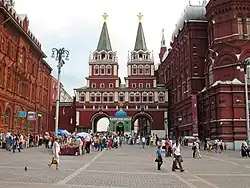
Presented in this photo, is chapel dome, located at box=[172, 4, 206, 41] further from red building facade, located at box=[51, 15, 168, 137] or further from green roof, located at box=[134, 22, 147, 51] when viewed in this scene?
green roof, located at box=[134, 22, 147, 51]

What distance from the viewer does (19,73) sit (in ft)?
138

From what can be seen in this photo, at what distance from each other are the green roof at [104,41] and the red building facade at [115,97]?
2.97m

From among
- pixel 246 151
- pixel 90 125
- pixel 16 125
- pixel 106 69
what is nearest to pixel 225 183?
pixel 246 151

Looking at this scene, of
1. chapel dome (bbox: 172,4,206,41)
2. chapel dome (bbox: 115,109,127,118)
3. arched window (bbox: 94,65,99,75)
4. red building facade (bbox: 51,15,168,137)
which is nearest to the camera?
chapel dome (bbox: 172,4,206,41)

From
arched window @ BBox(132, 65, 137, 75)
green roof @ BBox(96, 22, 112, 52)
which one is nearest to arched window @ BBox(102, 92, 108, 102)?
arched window @ BBox(132, 65, 137, 75)

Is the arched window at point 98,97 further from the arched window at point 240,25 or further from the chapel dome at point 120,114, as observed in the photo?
the arched window at point 240,25

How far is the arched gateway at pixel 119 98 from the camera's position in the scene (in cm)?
7188

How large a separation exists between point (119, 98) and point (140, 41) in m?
17.4

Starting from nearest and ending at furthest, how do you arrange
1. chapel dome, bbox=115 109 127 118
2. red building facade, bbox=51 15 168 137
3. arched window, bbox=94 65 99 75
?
chapel dome, bbox=115 109 127 118, red building facade, bbox=51 15 168 137, arched window, bbox=94 65 99 75

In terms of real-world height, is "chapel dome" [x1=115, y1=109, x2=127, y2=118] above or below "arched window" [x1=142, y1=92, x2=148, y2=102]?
below

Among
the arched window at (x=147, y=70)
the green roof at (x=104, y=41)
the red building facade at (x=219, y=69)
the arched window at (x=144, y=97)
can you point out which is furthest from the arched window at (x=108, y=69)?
the red building facade at (x=219, y=69)

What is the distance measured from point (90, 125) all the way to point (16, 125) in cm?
3160

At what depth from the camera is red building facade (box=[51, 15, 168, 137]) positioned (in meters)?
72.4

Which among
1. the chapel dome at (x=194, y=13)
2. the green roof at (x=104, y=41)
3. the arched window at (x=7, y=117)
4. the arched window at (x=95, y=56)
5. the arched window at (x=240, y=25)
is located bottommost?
the arched window at (x=7, y=117)
